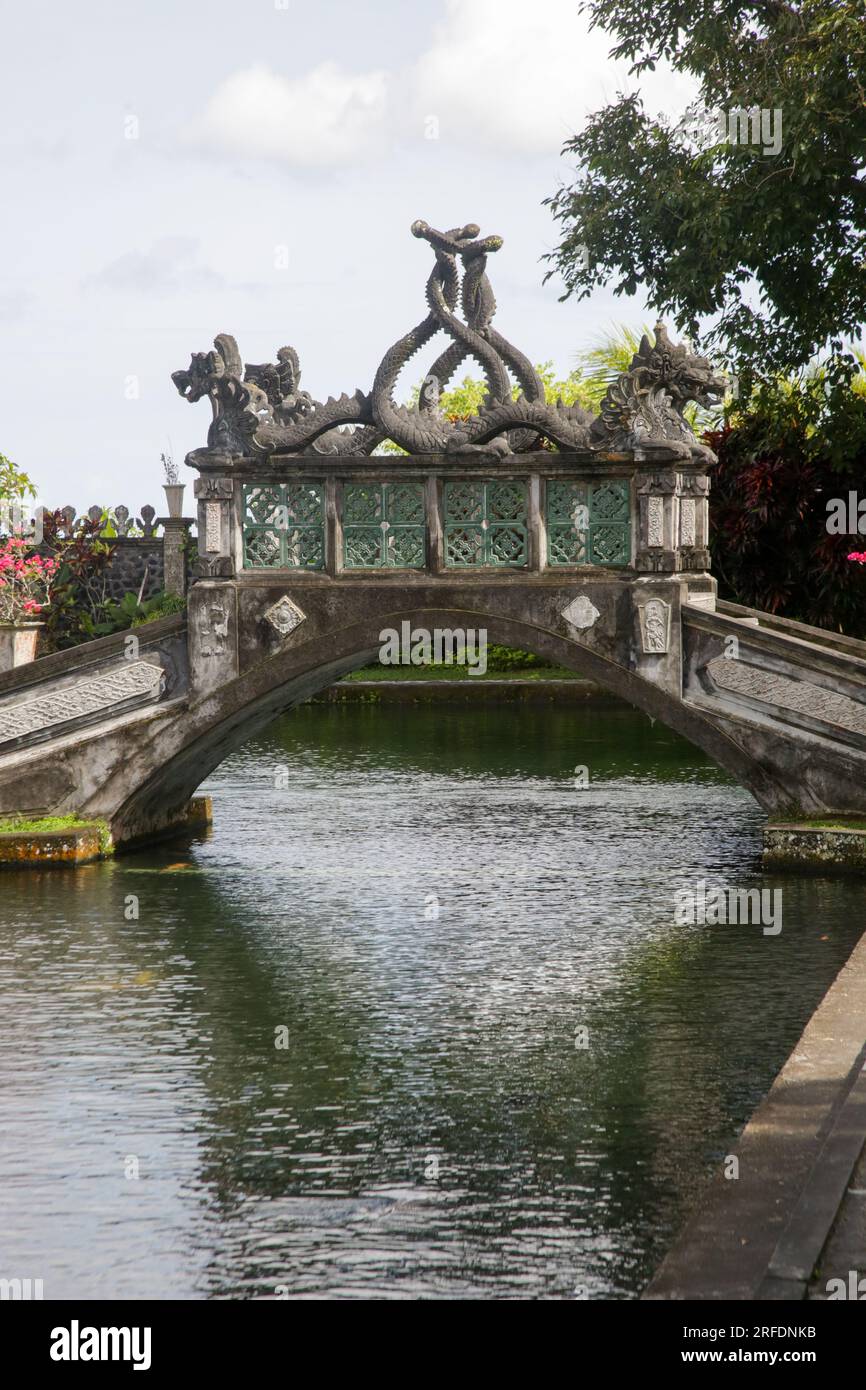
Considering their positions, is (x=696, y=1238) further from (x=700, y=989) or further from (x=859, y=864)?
(x=859, y=864)

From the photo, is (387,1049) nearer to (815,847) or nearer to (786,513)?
(815,847)

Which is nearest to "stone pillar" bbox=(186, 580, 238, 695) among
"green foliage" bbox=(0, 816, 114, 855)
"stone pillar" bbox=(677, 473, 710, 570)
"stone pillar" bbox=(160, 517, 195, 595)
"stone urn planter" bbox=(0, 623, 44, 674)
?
"green foliage" bbox=(0, 816, 114, 855)

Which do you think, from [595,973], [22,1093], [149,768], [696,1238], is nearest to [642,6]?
[149,768]

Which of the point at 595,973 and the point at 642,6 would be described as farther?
the point at 642,6

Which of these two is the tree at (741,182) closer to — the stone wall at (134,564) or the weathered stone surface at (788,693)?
the weathered stone surface at (788,693)

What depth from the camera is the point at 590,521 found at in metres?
14.5

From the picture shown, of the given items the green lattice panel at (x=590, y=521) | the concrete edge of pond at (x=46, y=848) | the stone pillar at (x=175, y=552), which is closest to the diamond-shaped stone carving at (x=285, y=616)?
the green lattice panel at (x=590, y=521)

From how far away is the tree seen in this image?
1884cm

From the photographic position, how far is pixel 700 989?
1025 centimetres

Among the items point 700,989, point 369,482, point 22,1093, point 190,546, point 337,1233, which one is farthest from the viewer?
point 190,546

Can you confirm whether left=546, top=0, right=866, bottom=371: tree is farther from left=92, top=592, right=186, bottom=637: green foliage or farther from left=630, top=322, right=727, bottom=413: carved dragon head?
left=92, top=592, right=186, bottom=637: green foliage

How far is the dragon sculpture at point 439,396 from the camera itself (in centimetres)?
1432
